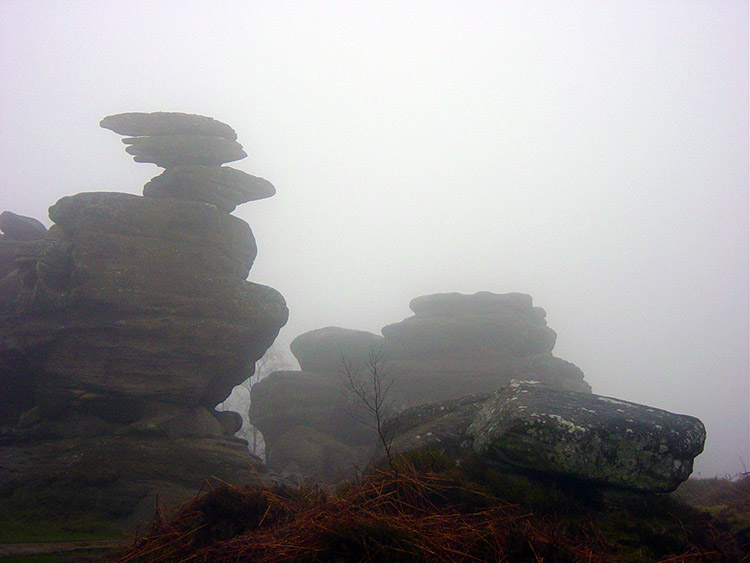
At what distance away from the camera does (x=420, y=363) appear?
42.8 metres

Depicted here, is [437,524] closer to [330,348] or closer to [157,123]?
[157,123]

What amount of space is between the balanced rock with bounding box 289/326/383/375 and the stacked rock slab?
19180mm

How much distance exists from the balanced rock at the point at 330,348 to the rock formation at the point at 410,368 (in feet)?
0.34

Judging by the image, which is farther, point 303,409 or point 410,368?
point 410,368

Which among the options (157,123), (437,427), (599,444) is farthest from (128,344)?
(599,444)

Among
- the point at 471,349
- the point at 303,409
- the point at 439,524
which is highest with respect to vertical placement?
the point at 439,524

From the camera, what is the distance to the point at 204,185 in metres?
25.1

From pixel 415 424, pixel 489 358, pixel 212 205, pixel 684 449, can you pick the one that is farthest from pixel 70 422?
pixel 489 358

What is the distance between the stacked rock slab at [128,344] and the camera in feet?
59.2

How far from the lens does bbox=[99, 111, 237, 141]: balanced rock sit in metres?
25.8

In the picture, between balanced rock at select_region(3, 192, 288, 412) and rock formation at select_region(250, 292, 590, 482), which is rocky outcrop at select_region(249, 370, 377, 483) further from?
balanced rock at select_region(3, 192, 288, 412)

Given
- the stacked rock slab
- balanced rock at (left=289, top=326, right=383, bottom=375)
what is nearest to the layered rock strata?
balanced rock at (left=289, top=326, right=383, bottom=375)

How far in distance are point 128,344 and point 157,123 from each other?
13.4m

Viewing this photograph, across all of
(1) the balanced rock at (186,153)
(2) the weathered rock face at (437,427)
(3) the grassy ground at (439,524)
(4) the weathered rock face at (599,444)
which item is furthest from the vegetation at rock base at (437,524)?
(1) the balanced rock at (186,153)
